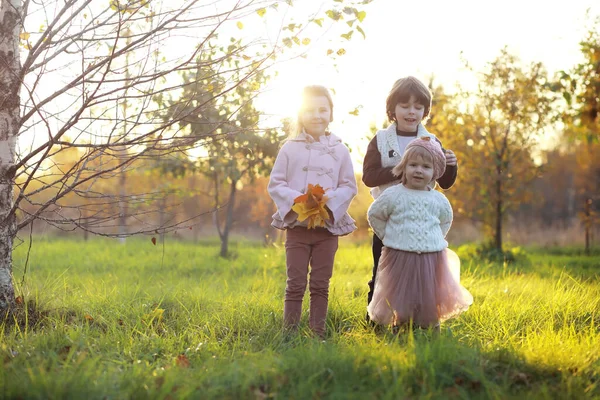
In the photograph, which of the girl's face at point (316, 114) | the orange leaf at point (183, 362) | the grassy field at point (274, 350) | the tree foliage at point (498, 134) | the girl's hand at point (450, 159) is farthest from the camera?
the tree foliage at point (498, 134)

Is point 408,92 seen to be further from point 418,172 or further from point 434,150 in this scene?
point 418,172

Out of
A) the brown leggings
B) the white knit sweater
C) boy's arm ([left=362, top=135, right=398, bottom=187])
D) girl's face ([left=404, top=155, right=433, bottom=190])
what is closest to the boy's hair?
boy's arm ([left=362, top=135, right=398, bottom=187])

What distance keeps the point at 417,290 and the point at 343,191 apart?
32.3 inches

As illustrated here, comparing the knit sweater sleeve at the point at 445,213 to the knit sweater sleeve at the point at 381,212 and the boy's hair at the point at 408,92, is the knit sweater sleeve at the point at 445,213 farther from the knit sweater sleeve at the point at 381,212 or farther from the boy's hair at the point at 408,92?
the boy's hair at the point at 408,92

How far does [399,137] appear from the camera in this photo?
3.64 m

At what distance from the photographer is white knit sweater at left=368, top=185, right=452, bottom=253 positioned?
317 cm

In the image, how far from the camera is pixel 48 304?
412 cm

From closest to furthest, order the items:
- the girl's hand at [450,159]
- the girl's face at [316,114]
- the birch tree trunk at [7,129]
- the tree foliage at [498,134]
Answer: the girl's hand at [450,159]
the girl's face at [316,114]
the birch tree trunk at [7,129]
the tree foliage at [498,134]

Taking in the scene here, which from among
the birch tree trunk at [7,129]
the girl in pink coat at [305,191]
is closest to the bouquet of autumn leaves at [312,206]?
the girl in pink coat at [305,191]

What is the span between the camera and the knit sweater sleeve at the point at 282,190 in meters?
3.48

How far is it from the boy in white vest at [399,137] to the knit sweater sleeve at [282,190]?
20.0 inches

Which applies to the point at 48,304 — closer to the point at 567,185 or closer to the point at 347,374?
the point at 347,374

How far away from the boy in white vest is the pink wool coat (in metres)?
0.17

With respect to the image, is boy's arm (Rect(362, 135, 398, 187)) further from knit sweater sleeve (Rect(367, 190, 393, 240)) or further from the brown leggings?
the brown leggings
